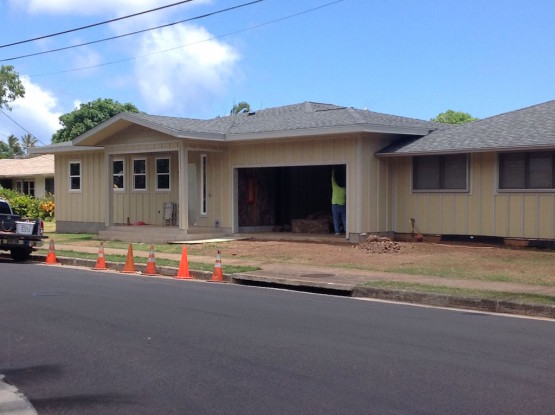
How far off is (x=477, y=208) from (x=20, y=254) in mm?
12797

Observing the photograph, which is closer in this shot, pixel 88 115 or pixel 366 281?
pixel 366 281

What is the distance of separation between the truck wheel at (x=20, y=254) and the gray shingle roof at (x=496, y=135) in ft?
34.3

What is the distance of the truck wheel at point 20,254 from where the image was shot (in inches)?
779

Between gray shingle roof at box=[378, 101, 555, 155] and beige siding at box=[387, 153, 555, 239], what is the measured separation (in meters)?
0.57

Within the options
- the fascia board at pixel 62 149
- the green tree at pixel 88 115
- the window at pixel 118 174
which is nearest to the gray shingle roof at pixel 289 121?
the window at pixel 118 174

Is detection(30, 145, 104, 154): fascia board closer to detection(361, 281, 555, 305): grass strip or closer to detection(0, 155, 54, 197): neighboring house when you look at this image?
detection(0, 155, 54, 197): neighboring house

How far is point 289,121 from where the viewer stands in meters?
23.1

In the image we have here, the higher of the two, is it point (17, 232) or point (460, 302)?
point (17, 232)

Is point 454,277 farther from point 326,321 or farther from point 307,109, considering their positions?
point 307,109

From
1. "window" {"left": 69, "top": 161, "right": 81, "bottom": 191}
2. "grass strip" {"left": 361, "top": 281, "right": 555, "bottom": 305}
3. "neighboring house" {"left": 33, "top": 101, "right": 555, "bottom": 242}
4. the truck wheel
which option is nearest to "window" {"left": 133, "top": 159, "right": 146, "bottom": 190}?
"neighboring house" {"left": 33, "top": 101, "right": 555, "bottom": 242}

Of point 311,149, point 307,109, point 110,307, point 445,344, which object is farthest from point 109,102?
point 445,344

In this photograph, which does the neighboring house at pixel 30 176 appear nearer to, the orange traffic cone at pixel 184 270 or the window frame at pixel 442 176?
the window frame at pixel 442 176

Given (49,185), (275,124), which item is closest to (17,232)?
(275,124)

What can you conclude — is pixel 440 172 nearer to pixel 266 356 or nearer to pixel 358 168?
pixel 358 168
